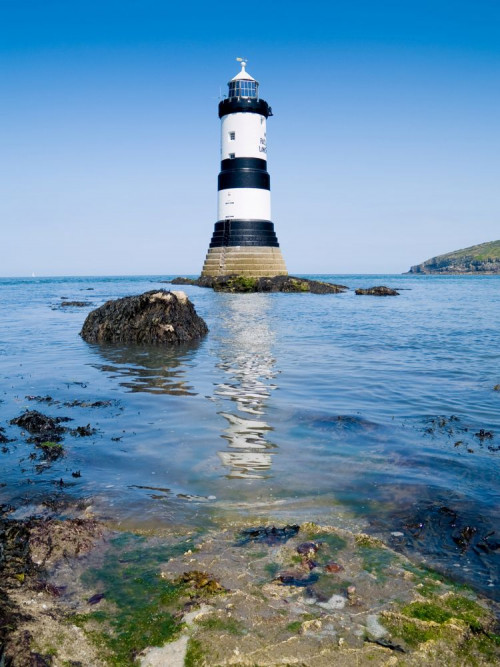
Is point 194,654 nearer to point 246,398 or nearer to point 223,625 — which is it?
point 223,625

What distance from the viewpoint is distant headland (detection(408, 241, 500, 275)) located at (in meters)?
148

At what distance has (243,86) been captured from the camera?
4525cm

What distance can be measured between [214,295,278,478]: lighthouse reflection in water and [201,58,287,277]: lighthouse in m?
29.0

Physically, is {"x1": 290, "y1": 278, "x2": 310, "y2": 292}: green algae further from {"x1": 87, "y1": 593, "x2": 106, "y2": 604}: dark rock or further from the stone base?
{"x1": 87, "y1": 593, "x2": 106, "y2": 604}: dark rock

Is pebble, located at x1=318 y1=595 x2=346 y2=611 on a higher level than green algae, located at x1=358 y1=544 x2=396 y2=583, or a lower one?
higher

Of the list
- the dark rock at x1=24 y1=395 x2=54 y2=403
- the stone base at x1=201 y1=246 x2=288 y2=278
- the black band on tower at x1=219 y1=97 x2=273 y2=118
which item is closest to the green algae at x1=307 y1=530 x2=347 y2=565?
the dark rock at x1=24 y1=395 x2=54 y2=403

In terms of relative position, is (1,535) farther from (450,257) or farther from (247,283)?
(450,257)

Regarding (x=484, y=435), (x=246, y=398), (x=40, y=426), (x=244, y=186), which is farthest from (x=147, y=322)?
(x=244, y=186)

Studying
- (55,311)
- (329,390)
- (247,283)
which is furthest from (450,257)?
(329,390)

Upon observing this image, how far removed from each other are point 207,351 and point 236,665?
11022 millimetres

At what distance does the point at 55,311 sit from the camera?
88.7 ft

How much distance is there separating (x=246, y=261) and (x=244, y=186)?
6.54m

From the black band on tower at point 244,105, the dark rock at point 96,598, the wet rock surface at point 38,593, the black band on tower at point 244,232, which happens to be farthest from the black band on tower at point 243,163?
the dark rock at point 96,598

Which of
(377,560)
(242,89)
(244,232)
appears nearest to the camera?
(377,560)
